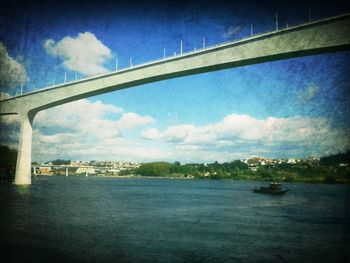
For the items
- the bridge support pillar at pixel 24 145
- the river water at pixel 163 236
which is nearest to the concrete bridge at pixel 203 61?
the bridge support pillar at pixel 24 145

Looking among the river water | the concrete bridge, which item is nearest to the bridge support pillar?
the concrete bridge

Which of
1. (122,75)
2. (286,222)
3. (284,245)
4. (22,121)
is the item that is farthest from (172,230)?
(22,121)

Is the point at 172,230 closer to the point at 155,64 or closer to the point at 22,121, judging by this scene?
the point at 155,64

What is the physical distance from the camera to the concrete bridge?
1071cm

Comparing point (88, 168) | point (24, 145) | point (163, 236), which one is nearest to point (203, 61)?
point (163, 236)

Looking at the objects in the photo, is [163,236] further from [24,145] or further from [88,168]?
[88,168]

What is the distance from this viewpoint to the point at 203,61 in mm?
14148

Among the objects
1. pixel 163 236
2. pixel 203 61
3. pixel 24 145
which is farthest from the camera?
pixel 24 145

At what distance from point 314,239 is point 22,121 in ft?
62.1

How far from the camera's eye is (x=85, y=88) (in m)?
19.6

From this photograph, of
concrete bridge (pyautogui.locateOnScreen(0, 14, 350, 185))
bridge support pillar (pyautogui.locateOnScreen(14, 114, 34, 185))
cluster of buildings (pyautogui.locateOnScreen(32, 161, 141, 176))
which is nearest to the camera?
concrete bridge (pyautogui.locateOnScreen(0, 14, 350, 185))

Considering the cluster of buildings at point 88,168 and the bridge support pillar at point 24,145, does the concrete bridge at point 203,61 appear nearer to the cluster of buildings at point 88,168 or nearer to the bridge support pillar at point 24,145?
the bridge support pillar at point 24,145

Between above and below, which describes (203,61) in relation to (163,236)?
above

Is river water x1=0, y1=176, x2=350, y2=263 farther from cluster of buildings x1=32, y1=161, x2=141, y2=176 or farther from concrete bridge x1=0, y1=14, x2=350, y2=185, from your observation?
cluster of buildings x1=32, y1=161, x2=141, y2=176
